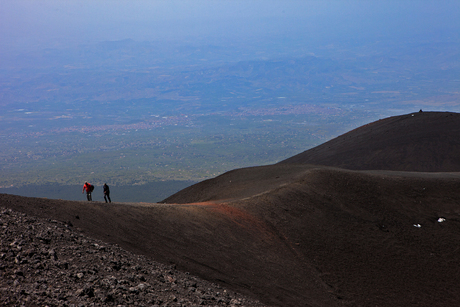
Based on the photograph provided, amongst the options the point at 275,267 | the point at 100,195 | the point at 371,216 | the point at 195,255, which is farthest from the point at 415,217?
the point at 100,195

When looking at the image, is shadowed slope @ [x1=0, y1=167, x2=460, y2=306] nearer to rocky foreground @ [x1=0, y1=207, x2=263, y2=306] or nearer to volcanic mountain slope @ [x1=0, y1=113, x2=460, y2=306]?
volcanic mountain slope @ [x1=0, y1=113, x2=460, y2=306]

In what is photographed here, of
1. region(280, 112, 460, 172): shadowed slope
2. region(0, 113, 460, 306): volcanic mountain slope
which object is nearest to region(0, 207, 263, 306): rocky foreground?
region(0, 113, 460, 306): volcanic mountain slope

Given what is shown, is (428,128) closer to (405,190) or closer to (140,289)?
(405,190)

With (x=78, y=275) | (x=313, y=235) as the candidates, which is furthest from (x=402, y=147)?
(x=78, y=275)

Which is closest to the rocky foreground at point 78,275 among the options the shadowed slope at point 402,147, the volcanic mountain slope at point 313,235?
the volcanic mountain slope at point 313,235

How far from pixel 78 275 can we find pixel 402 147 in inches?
1688

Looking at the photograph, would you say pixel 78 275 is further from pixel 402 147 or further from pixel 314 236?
pixel 402 147

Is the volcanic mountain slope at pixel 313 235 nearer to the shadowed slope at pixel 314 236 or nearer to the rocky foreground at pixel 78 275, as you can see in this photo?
the shadowed slope at pixel 314 236

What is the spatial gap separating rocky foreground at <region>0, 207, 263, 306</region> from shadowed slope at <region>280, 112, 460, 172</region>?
34.2 metres

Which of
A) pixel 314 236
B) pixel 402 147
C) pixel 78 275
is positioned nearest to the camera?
pixel 78 275

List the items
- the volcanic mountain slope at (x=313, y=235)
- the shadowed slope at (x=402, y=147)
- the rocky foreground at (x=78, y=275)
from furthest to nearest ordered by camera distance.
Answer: the shadowed slope at (x=402, y=147)
the volcanic mountain slope at (x=313, y=235)
the rocky foreground at (x=78, y=275)

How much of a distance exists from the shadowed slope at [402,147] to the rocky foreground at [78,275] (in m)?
34.2

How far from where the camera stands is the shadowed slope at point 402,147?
40094 millimetres

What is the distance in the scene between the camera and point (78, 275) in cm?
920
